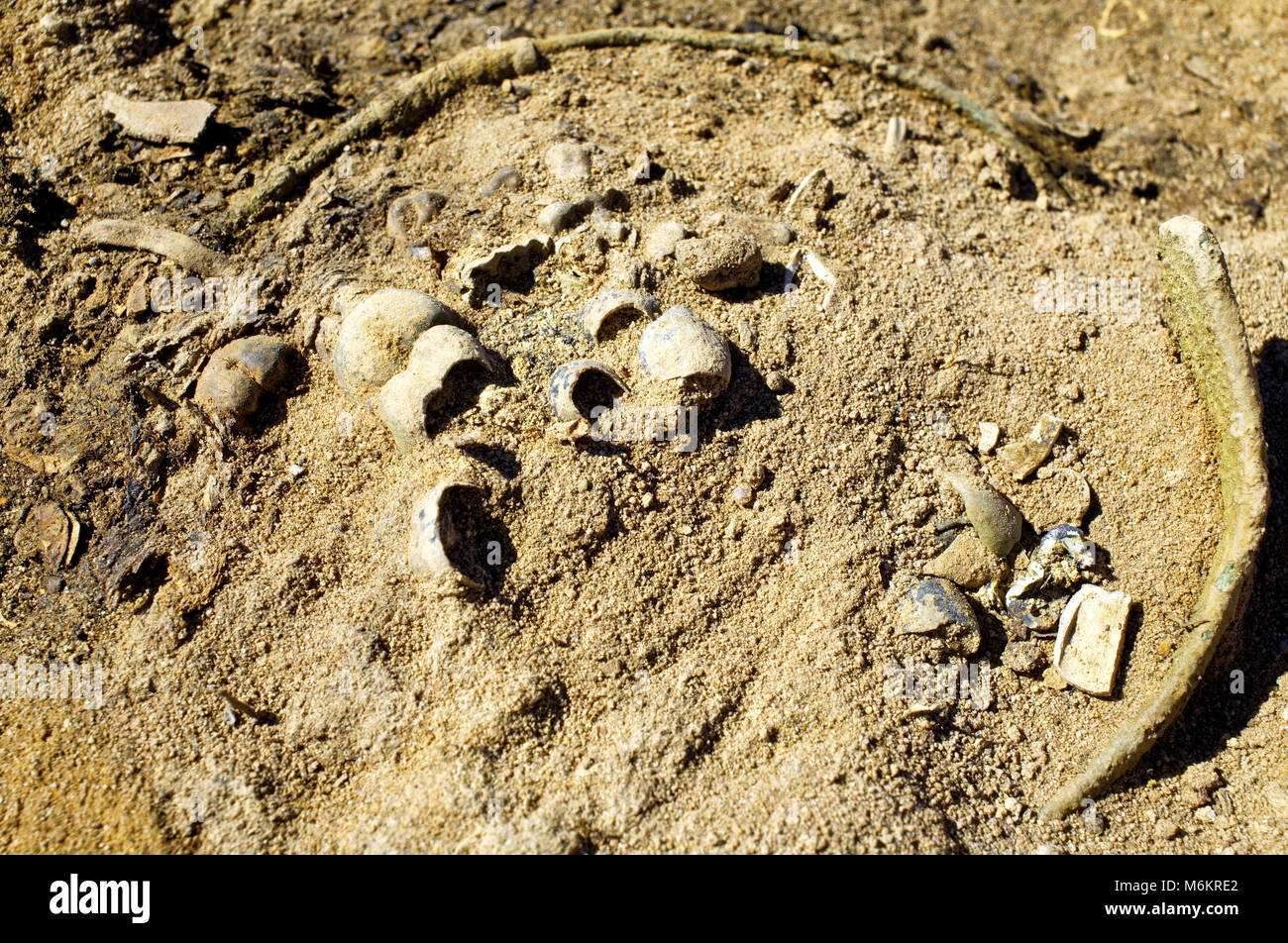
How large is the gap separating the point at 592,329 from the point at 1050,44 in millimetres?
2974

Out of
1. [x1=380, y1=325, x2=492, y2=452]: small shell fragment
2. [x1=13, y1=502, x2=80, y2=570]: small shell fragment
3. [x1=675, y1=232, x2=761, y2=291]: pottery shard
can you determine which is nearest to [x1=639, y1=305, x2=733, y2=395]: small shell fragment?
[x1=675, y1=232, x2=761, y2=291]: pottery shard

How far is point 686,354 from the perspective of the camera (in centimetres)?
233

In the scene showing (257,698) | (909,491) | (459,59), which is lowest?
(257,698)

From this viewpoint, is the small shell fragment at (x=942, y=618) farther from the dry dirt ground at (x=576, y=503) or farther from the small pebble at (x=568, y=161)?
the small pebble at (x=568, y=161)

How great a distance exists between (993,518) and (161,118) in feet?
10.2

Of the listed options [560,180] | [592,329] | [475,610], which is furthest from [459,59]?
[475,610]

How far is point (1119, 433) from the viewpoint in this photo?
105 inches

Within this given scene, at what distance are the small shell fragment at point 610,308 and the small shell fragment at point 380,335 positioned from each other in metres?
0.41

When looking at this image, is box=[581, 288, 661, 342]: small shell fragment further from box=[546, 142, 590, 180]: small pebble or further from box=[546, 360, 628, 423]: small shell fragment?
box=[546, 142, 590, 180]: small pebble

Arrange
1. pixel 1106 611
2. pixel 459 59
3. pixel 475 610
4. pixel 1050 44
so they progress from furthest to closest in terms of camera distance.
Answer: pixel 1050 44 → pixel 459 59 → pixel 1106 611 → pixel 475 610

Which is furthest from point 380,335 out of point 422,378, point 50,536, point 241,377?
point 50,536

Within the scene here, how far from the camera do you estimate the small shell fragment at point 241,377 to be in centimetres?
246

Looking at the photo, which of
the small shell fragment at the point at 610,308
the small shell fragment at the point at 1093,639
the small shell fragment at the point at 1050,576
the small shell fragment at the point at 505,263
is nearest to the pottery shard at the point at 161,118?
the small shell fragment at the point at 505,263

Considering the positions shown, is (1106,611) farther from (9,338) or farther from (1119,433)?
(9,338)
